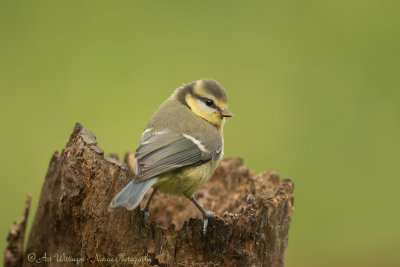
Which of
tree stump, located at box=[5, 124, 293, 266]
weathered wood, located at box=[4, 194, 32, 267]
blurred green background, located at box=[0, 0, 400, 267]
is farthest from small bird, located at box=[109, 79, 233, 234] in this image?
blurred green background, located at box=[0, 0, 400, 267]

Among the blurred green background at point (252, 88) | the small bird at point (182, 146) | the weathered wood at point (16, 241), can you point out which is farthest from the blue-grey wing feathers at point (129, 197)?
the blurred green background at point (252, 88)

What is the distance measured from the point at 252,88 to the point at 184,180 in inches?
140

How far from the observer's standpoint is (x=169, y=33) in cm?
697

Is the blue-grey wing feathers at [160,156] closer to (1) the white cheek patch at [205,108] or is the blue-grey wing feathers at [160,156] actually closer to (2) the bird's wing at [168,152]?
(2) the bird's wing at [168,152]

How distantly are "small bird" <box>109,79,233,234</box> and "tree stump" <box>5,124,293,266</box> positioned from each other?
13 cm

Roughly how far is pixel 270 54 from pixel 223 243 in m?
4.18

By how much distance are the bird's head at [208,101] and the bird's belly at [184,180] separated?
1.64 ft

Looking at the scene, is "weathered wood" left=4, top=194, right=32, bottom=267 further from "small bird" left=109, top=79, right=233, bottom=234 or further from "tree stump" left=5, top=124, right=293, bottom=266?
"small bird" left=109, top=79, right=233, bottom=234

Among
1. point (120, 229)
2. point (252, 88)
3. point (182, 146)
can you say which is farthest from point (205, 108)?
point (252, 88)

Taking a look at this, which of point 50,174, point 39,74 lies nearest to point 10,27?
point 39,74

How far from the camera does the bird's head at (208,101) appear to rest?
13.1 feet

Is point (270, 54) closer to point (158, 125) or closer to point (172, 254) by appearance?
point (158, 125)

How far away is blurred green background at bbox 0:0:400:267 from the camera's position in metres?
5.99

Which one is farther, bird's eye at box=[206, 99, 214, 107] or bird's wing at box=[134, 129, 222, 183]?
bird's eye at box=[206, 99, 214, 107]
